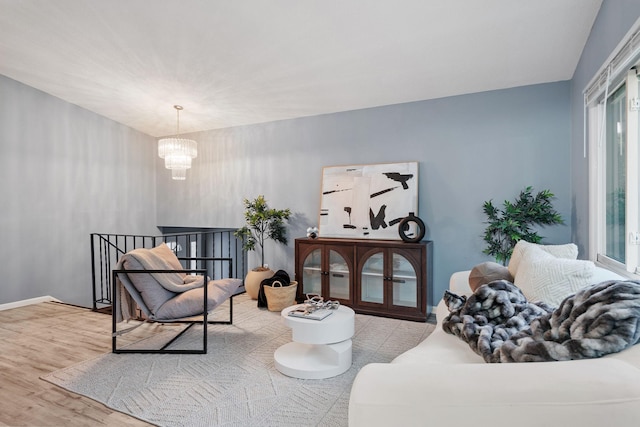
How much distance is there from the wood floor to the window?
300 cm

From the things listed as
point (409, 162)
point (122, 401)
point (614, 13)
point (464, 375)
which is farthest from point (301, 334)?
point (614, 13)

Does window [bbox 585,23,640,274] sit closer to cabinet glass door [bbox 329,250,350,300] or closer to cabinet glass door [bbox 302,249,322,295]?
cabinet glass door [bbox 329,250,350,300]

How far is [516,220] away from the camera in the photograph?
333 centimetres

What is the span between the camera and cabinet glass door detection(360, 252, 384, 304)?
3.67 meters

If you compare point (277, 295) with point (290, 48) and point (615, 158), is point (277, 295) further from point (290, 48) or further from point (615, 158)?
point (615, 158)

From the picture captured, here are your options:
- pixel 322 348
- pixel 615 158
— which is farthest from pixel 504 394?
pixel 615 158

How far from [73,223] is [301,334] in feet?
13.6

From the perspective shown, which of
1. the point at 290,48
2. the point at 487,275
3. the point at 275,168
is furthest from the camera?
the point at 275,168

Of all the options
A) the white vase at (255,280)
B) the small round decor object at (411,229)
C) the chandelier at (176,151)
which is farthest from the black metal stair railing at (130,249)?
the small round decor object at (411,229)

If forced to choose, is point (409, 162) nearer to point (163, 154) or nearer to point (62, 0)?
point (163, 154)

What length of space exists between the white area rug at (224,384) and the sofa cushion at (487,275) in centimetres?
90

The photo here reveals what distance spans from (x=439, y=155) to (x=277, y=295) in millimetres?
2354

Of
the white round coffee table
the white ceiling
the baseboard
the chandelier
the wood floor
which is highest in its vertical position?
the white ceiling

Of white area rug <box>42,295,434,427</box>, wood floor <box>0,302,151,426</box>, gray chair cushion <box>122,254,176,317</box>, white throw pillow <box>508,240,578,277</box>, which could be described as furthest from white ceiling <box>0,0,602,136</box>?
wood floor <box>0,302,151,426</box>
